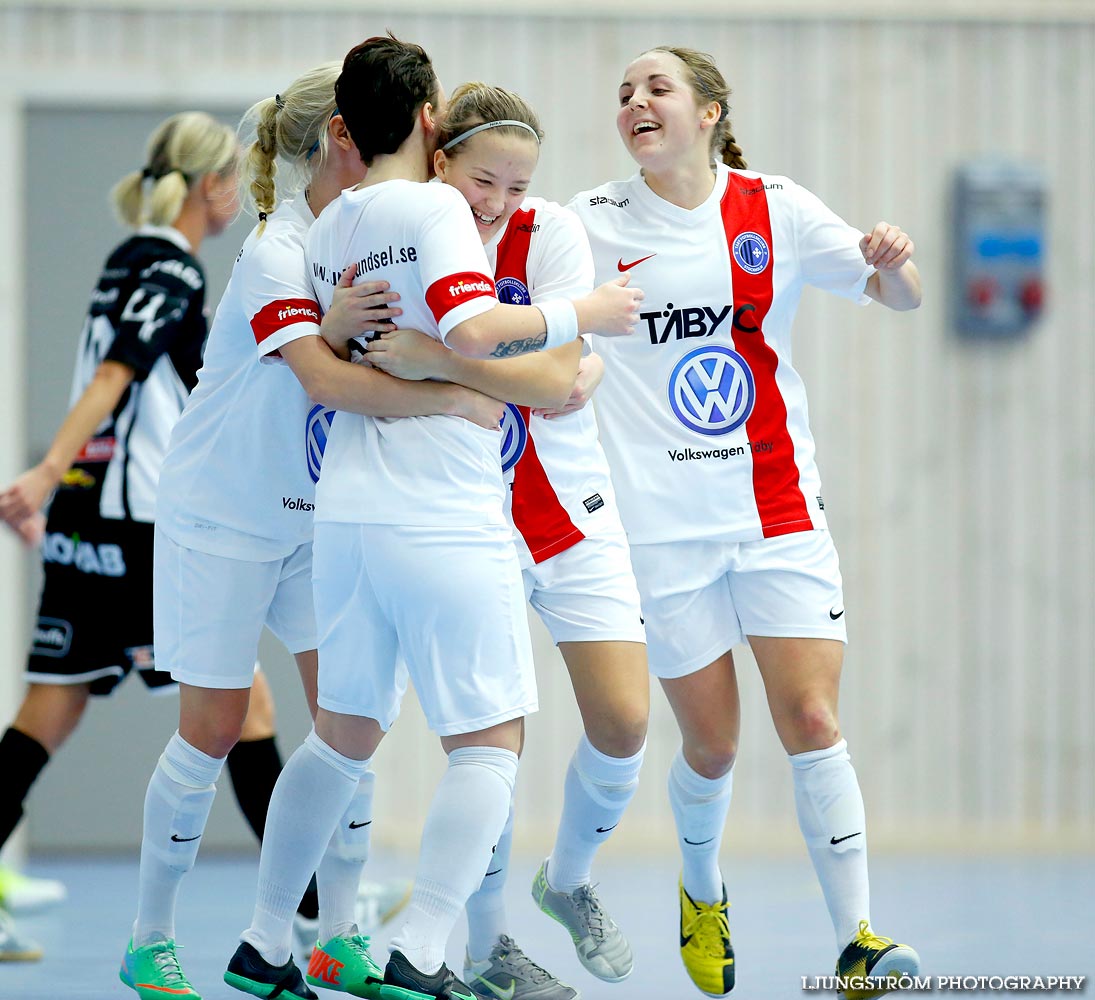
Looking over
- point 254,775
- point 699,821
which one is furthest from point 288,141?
point 699,821

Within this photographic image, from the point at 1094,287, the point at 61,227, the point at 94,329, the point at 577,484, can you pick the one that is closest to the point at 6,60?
the point at 61,227

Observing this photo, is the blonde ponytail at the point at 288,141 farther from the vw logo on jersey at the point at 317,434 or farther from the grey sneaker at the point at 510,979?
the grey sneaker at the point at 510,979

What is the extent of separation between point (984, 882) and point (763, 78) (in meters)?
3.13

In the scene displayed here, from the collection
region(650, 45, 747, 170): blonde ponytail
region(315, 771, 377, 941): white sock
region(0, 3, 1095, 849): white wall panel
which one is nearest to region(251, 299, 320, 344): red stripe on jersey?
region(315, 771, 377, 941): white sock

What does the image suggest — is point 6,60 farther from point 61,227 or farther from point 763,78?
point 763,78

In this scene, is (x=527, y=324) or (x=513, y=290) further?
(x=513, y=290)

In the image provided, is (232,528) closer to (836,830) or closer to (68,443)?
(68,443)

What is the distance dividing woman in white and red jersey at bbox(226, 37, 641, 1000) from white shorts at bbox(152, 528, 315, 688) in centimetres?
35

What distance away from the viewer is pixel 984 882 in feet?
16.0

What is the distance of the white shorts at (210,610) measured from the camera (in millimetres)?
2717

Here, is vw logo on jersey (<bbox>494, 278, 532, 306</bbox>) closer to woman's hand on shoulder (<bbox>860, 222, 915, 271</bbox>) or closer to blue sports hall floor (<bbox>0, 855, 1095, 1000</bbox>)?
woman's hand on shoulder (<bbox>860, 222, 915, 271</bbox>)

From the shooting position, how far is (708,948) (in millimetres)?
3086

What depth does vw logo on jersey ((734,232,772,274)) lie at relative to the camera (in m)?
3.03

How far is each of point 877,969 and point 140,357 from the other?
2095 mm
